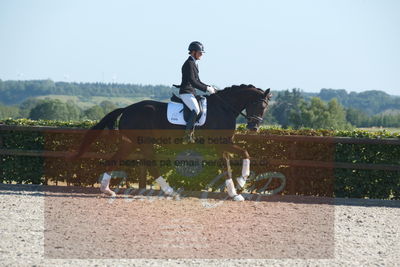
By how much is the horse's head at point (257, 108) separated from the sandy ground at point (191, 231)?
1.79 meters

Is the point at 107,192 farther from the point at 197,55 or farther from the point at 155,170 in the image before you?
the point at 197,55

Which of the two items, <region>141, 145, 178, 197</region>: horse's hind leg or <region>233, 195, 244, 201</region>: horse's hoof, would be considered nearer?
<region>233, 195, 244, 201</region>: horse's hoof

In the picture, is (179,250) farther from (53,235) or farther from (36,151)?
(36,151)

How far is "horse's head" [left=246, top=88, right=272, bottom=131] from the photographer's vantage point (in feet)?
37.9

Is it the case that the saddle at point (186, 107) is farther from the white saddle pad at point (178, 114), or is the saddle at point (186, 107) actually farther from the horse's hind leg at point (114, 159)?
the horse's hind leg at point (114, 159)

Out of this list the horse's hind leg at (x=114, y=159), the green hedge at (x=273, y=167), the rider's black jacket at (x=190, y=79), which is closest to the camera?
the rider's black jacket at (x=190, y=79)

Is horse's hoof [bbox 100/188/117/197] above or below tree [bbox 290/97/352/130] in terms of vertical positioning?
above

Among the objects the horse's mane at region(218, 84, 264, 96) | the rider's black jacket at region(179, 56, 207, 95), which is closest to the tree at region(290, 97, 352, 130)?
the horse's mane at region(218, 84, 264, 96)

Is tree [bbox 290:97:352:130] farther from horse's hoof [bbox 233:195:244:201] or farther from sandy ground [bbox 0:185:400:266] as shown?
sandy ground [bbox 0:185:400:266]

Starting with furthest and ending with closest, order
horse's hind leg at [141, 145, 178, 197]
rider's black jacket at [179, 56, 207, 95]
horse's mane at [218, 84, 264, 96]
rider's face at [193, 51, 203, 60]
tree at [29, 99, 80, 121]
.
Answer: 1. tree at [29, 99, 80, 121]
2. horse's mane at [218, 84, 264, 96]
3. horse's hind leg at [141, 145, 178, 197]
4. rider's face at [193, 51, 203, 60]
5. rider's black jacket at [179, 56, 207, 95]

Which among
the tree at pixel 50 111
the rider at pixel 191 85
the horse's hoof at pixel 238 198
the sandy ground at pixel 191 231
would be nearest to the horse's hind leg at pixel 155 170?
the sandy ground at pixel 191 231

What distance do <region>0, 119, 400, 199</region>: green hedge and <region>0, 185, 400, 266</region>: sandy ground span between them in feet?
2.48

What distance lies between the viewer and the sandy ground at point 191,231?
7.00 meters

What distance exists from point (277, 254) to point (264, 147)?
5.85 m
